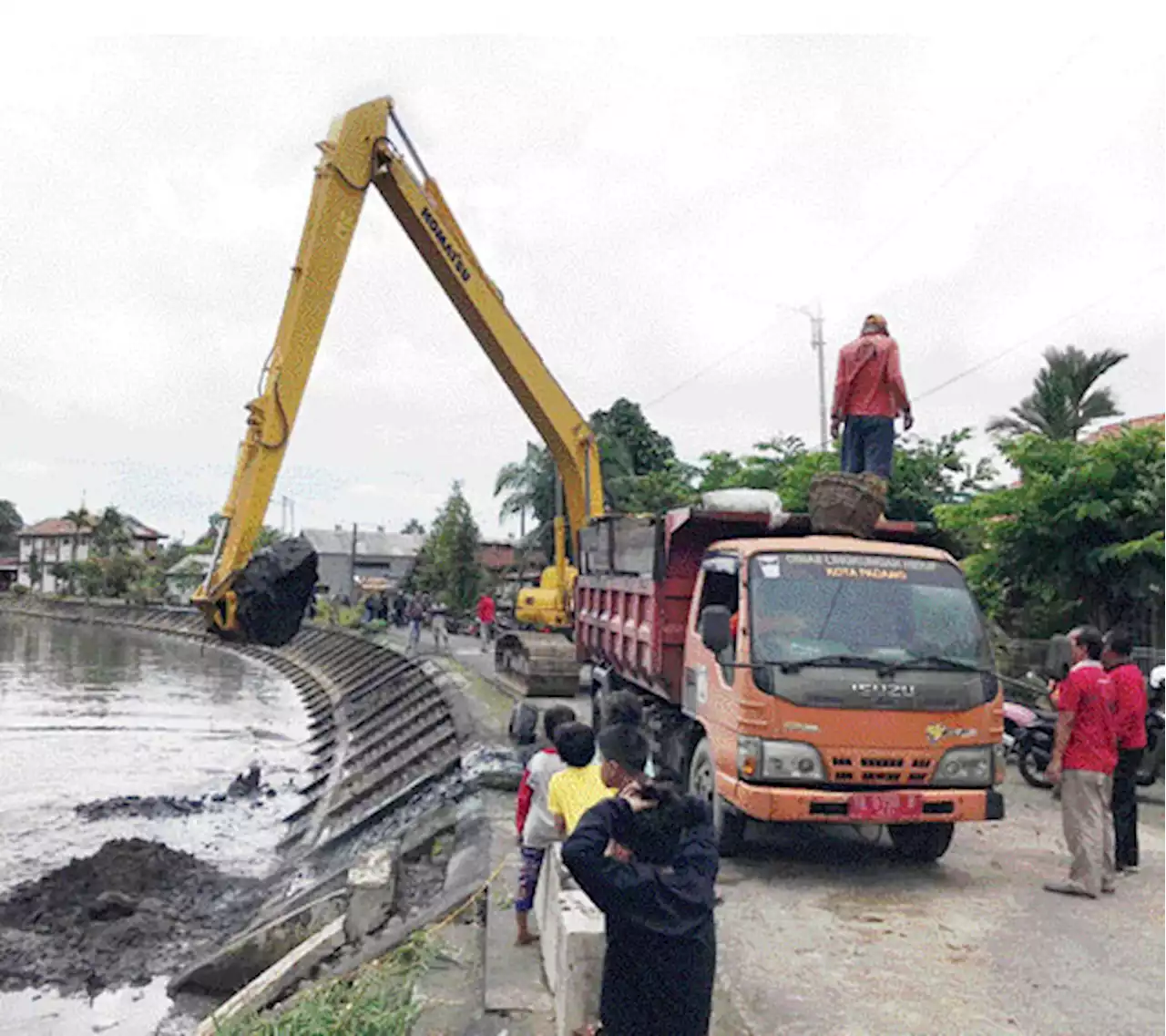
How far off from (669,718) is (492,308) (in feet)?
25.7

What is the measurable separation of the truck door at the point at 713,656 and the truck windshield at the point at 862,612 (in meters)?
0.24

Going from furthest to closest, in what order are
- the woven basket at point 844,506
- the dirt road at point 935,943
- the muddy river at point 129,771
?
1. the muddy river at point 129,771
2. the woven basket at point 844,506
3. the dirt road at point 935,943

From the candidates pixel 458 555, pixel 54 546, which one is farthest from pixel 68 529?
pixel 458 555

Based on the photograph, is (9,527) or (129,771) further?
(9,527)

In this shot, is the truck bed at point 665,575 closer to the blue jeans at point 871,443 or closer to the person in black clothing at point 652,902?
the blue jeans at point 871,443

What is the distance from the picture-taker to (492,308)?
1548 cm

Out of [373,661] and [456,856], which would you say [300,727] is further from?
[456,856]

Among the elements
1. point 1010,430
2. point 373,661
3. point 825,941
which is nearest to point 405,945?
point 825,941

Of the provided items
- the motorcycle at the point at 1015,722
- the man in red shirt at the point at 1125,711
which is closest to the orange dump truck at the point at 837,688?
the man in red shirt at the point at 1125,711

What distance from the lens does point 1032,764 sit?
36.9 feet

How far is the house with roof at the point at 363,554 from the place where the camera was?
79625 millimetres

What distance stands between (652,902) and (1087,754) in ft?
14.7

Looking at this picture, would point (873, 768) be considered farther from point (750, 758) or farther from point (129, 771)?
point (129, 771)

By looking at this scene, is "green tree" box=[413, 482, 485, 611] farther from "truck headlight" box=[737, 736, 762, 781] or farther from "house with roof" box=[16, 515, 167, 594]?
"house with roof" box=[16, 515, 167, 594]
